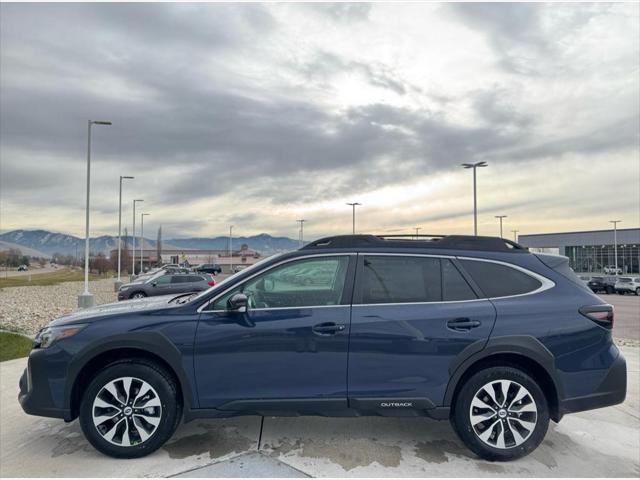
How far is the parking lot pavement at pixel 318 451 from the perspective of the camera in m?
3.30

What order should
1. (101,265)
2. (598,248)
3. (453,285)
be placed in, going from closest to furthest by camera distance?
(453,285) < (598,248) < (101,265)

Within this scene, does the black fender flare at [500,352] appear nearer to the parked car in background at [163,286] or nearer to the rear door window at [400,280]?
the rear door window at [400,280]

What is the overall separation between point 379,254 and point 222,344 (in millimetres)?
1513

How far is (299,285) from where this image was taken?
12.4 ft

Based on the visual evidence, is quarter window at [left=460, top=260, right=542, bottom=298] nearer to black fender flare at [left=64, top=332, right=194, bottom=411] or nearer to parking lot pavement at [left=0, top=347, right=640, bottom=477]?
parking lot pavement at [left=0, top=347, right=640, bottom=477]

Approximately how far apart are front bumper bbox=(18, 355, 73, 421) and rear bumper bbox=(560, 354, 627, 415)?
4085 mm

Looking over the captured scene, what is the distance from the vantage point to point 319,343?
11.3ft

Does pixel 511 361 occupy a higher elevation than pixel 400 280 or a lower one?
lower

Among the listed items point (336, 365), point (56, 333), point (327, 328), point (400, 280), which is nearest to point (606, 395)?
point (400, 280)

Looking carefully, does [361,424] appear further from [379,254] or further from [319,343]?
[379,254]

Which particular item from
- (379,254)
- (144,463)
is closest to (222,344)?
(144,463)

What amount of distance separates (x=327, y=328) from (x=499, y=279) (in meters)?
1.55

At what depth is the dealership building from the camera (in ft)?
203

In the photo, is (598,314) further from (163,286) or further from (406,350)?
(163,286)
